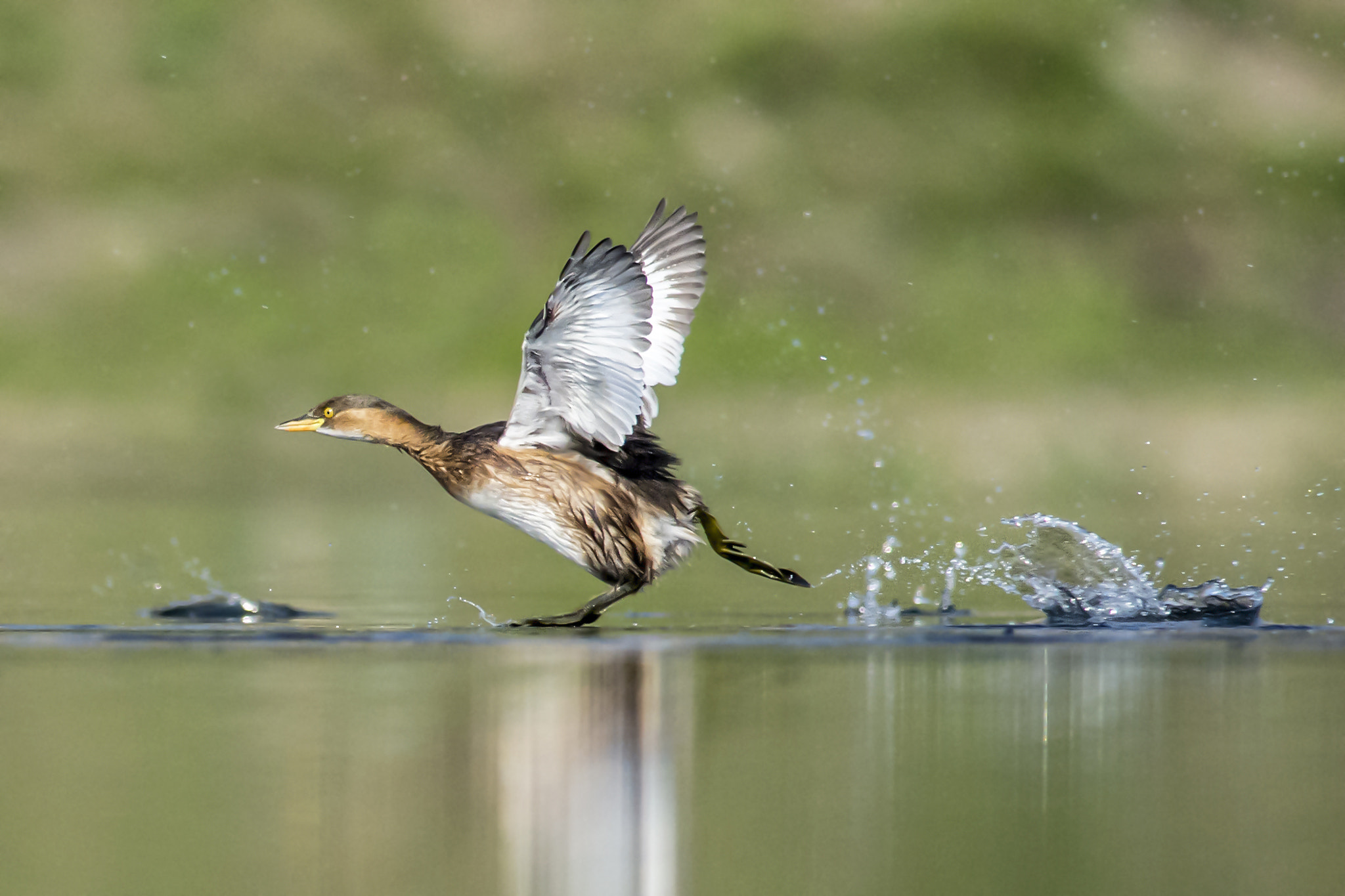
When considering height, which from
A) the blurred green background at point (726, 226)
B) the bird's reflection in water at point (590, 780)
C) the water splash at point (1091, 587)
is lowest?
the bird's reflection in water at point (590, 780)

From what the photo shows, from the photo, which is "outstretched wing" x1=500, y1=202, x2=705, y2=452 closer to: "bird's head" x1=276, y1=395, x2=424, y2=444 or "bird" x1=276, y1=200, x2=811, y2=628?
"bird" x1=276, y1=200, x2=811, y2=628

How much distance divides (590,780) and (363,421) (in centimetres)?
527

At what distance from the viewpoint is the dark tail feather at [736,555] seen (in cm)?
1283

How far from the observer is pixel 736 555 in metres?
12.9

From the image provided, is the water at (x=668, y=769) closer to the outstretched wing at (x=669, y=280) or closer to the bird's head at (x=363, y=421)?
the bird's head at (x=363, y=421)

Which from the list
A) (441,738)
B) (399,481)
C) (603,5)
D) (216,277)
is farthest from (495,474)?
(603,5)

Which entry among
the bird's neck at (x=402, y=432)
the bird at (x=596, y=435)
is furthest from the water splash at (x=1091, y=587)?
the bird's neck at (x=402, y=432)

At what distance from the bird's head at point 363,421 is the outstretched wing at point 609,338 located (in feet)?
2.40

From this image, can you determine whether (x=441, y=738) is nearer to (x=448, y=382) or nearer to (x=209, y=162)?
(x=448, y=382)

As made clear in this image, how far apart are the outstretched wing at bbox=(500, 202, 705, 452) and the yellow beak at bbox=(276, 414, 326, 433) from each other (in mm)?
1186

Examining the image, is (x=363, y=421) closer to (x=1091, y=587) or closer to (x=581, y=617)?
(x=581, y=617)

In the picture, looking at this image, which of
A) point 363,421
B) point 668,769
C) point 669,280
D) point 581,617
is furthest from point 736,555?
point 668,769

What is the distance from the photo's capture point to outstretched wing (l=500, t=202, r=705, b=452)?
12039mm

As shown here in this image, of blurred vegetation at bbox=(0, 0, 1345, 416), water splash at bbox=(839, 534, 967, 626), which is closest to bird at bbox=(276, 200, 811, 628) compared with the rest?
water splash at bbox=(839, 534, 967, 626)
